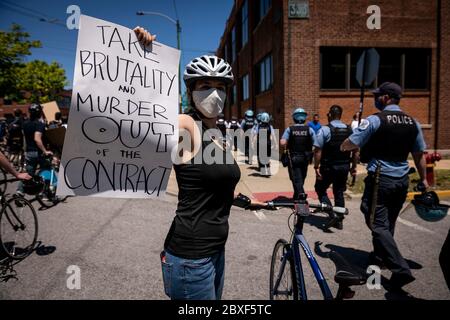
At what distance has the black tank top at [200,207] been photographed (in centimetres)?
180

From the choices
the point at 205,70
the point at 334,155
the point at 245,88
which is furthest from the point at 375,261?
the point at 245,88

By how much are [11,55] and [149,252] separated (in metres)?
29.2

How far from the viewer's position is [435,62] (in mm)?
13859

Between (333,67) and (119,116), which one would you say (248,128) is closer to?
(333,67)

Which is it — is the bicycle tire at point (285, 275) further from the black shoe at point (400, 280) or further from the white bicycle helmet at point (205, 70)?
the white bicycle helmet at point (205, 70)

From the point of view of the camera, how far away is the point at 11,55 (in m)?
26.3

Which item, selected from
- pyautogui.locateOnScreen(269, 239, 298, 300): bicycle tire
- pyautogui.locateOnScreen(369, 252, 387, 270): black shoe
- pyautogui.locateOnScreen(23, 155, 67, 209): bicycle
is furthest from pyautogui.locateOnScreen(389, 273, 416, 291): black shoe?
pyautogui.locateOnScreen(23, 155, 67, 209): bicycle

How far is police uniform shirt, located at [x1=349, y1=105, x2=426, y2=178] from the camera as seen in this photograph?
3537mm

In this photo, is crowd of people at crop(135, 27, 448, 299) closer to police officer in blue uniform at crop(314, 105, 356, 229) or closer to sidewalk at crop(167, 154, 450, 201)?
police officer in blue uniform at crop(314, 105, 356, 229)

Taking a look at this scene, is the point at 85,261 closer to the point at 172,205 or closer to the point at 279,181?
the point at 172,205

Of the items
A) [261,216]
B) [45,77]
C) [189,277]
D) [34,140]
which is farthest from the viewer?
[45,77]

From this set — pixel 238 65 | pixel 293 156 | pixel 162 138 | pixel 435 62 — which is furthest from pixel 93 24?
pixel 238 65

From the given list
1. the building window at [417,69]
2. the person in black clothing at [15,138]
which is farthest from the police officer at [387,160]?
the person in black clothing at [15,138]

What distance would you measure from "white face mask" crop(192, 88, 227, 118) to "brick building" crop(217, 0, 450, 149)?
36.9 feet
